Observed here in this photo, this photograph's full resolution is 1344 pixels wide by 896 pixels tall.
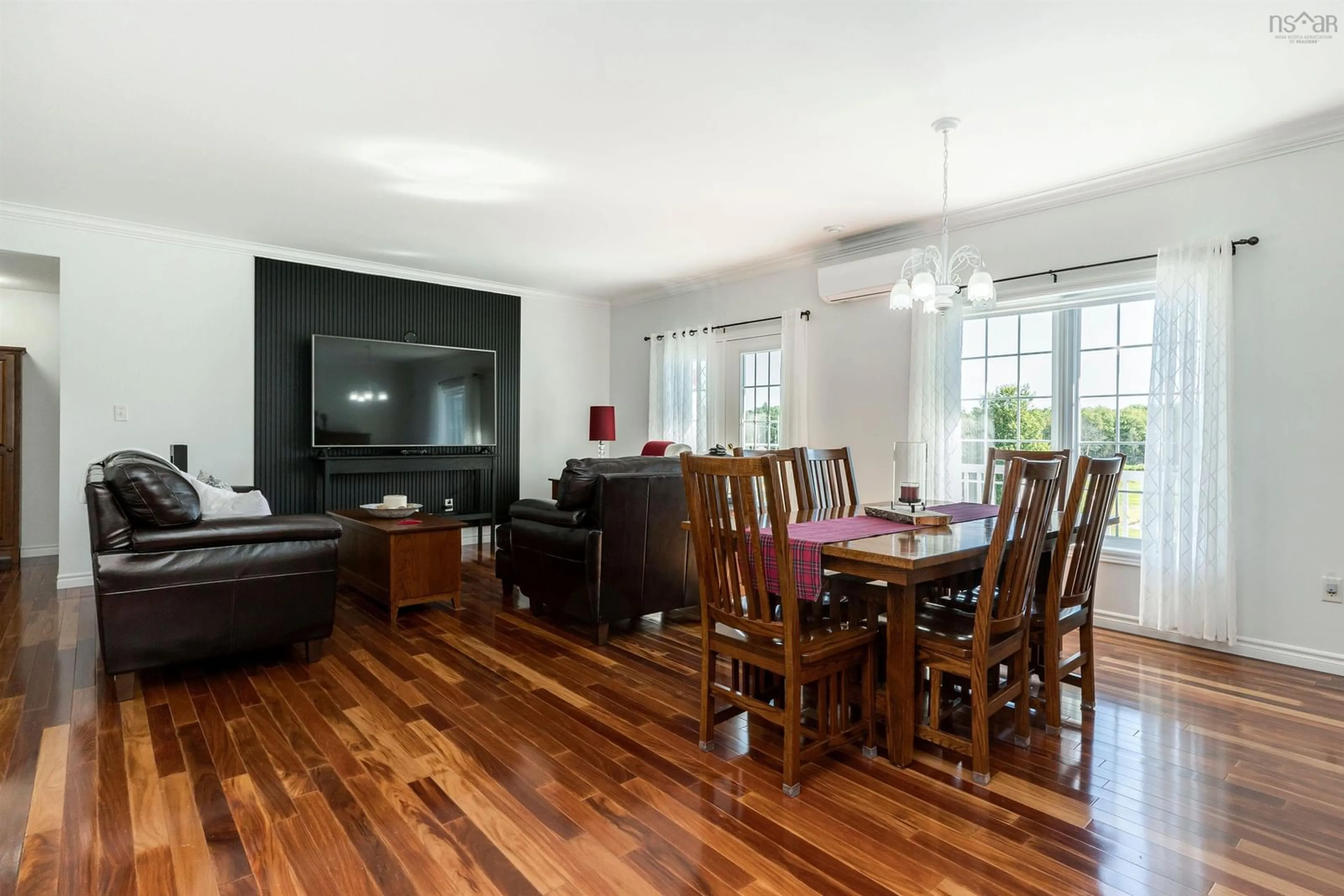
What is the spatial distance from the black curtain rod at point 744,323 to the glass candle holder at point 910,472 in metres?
2.51

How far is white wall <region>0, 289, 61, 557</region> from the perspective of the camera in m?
5.95

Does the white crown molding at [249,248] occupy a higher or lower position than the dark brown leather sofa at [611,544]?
higher

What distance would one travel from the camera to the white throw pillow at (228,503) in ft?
11.3

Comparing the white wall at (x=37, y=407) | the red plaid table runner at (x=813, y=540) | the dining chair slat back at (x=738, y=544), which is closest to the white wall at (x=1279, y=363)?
the red plaid table runner at (x=813, y=540)

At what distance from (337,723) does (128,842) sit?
786mm

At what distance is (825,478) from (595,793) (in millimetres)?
1980

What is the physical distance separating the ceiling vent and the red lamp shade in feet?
8.21

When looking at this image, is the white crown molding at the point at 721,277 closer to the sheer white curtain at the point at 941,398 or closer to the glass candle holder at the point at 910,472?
the sheer white curtain at the point at 941,398

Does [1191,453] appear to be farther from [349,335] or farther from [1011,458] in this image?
[349,335]

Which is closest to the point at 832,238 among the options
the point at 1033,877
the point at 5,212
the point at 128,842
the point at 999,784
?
the point at 999,784

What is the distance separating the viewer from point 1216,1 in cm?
234

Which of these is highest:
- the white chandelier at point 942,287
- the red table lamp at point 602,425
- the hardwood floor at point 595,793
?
the white chandelier at point 942,287

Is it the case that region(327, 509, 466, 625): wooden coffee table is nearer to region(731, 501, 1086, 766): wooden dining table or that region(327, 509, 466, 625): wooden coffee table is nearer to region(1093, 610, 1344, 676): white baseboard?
region(731, 501, 1086, 766): wooden dining table

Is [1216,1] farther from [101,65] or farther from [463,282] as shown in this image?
[463,282]
